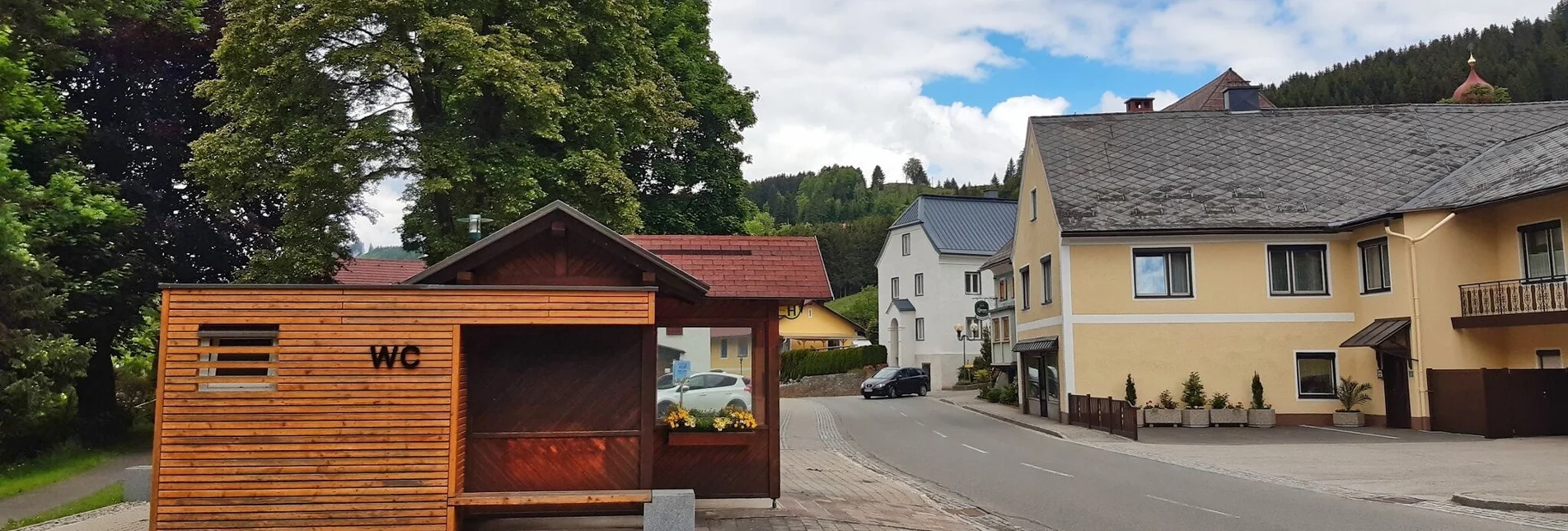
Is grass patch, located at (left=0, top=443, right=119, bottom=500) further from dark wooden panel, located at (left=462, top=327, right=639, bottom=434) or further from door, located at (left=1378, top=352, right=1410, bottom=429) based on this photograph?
door, located at (left=1378, top=352, right=1410, bottom=429)

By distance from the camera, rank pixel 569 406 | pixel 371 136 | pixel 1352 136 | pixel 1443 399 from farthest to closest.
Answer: pixel 1352 136
pixel 1443 399
pixel 371 136
pixel 569 406

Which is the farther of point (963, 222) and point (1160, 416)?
point (963, 222)

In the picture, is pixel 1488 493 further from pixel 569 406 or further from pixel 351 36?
pixel 351 36

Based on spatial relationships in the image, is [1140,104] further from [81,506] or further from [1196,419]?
[81,506]

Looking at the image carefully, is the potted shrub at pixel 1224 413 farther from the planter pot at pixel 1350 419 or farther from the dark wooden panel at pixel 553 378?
the dark wooden panel at pixel 553 378

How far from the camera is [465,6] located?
72.2ft

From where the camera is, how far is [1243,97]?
36750 millimetres

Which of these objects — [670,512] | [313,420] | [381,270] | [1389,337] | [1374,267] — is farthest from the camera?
[381,270]

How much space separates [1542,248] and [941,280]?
33.8 meters

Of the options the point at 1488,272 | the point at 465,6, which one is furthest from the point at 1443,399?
the point at 465,6

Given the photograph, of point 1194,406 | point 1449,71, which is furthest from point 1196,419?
point 1449,71

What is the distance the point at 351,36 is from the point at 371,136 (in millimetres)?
2091

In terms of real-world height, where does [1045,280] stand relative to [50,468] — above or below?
above

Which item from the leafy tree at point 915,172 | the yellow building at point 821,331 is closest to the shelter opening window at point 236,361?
the yellow building at point 821,331
